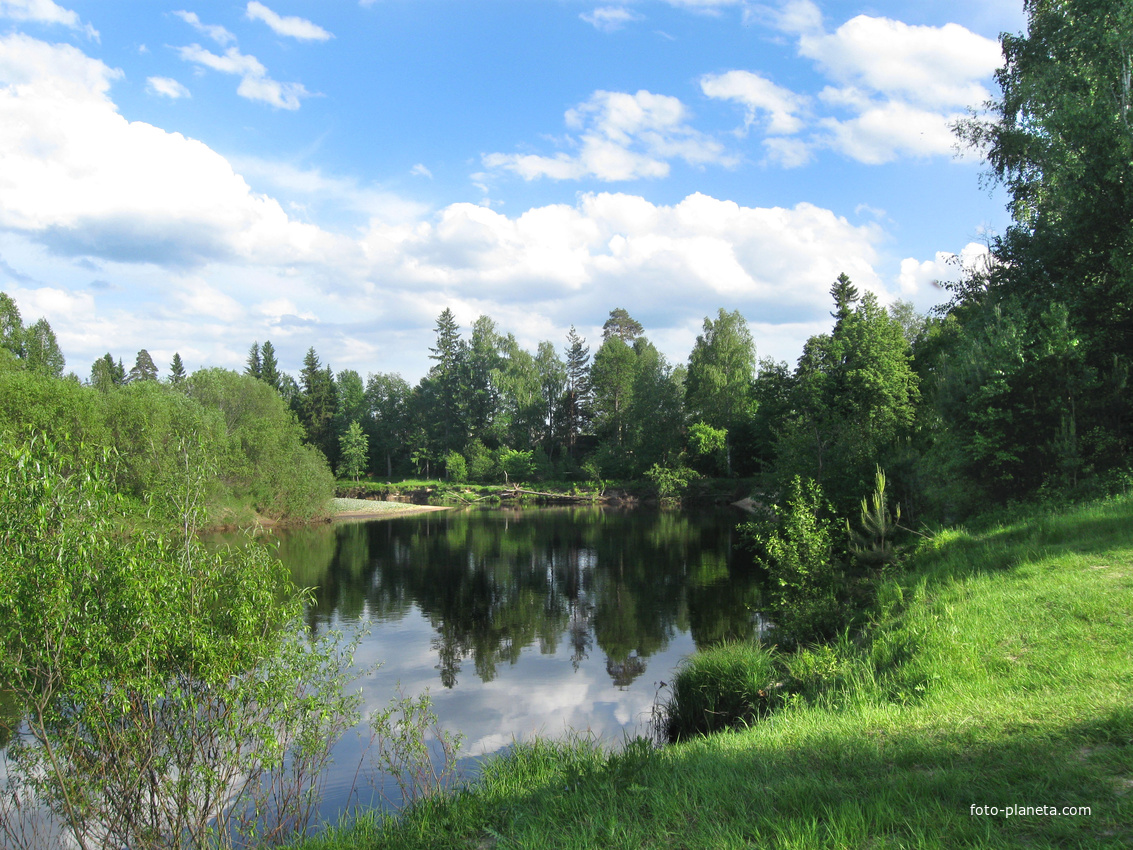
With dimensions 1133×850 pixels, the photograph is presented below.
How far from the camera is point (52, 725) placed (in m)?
7.27

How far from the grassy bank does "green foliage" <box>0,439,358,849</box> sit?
1.87 m

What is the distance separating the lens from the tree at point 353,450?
73938mm

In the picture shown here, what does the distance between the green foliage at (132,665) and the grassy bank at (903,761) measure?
1.87 meters

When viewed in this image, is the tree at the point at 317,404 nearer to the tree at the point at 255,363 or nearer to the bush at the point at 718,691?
the tree at the point at 255,363

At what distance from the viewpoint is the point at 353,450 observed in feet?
242

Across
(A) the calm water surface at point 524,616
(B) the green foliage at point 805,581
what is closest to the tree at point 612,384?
(A) the calm water surface at point 524,616

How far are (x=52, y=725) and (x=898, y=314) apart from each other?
64181 mm

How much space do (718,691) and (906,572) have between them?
17.2ft

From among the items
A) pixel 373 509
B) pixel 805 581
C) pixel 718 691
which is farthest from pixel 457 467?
pixel 718 691

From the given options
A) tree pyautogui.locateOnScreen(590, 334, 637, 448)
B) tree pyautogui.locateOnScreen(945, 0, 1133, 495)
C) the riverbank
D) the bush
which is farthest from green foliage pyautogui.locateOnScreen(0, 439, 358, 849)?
tree pyautogui.locateOnScreen(590, 334, 637, 448)

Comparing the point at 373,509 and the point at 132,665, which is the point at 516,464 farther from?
the point at 132,665

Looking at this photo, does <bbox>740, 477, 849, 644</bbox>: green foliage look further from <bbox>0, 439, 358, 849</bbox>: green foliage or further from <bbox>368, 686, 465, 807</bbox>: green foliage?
<bbox>0, 439, 358, 849</bbox>: green foliage

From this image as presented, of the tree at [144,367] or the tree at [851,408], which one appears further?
the tree at [144,367]

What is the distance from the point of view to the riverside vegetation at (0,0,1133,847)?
16.4 feet
